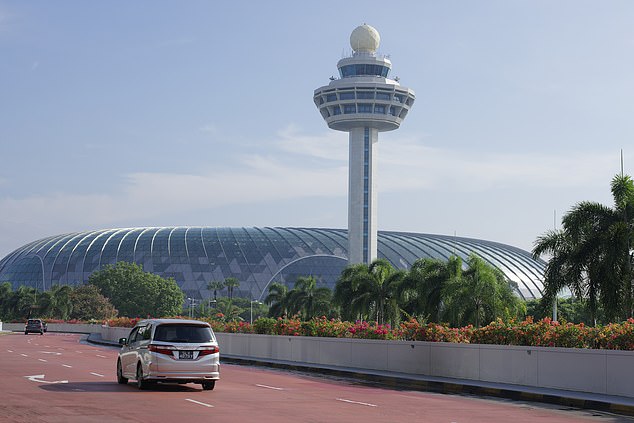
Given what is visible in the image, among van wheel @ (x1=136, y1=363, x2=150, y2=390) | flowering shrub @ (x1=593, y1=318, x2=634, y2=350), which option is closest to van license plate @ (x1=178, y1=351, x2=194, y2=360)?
van wheel @ (x1=136, y1=363, x2=150, y2=390)

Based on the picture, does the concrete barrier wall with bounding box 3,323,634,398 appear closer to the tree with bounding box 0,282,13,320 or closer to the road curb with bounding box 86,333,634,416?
the road curb with bounding box 86,333,634,416

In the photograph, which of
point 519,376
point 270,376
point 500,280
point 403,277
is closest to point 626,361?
point 519,376

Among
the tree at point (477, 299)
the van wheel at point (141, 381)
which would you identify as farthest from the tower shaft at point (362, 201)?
the van wheel at point (141, 381)

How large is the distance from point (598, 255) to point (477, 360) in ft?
46.1

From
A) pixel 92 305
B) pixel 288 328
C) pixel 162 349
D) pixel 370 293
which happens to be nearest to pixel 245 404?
pixel 162 349

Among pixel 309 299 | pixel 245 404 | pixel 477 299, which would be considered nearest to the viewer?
pixel 245 404

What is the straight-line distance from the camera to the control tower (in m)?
144

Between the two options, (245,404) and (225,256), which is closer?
(245,404)

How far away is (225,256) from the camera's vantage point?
15762cm

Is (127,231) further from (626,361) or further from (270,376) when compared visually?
(626,361)

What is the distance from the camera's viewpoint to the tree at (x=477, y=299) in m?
61.2

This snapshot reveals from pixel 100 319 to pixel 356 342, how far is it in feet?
329

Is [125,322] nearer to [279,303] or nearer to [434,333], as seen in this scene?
[279,303]

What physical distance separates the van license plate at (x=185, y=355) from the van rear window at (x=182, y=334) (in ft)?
1.05
